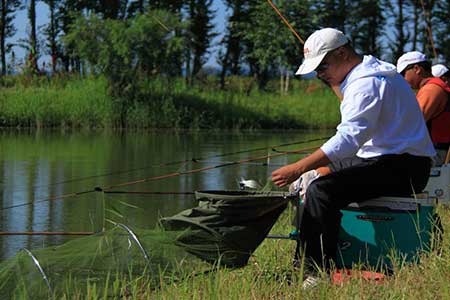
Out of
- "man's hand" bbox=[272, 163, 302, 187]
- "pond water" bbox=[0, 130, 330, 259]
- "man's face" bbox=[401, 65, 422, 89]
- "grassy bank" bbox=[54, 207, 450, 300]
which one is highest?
"man's face" bbox=[401, 65, 422, 89]

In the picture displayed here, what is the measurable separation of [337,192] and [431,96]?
4.85 ft

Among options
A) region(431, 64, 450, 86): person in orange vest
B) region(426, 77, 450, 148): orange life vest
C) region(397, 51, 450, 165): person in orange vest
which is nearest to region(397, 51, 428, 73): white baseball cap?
region(397, 51, 450, 165): person in orange vest

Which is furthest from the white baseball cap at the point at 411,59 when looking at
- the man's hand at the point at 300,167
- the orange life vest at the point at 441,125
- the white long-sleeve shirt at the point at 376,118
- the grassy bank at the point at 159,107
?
the grassy bank at the point at 159,107

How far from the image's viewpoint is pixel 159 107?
20.6 metres

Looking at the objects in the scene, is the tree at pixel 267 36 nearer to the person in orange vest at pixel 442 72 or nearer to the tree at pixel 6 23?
the tree at pixel 6 23

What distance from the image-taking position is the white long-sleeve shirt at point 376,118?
129 inches

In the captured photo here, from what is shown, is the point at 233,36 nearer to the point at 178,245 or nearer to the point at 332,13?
the point at 332,13

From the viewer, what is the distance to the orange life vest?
15.7 feet

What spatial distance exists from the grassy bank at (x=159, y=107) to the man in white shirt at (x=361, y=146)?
16.4 metres

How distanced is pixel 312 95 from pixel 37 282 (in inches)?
814

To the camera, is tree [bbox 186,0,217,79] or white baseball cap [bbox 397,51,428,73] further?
tree [bbox 186,0,217,79]

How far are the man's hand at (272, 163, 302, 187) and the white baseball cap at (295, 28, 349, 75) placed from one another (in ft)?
1.44

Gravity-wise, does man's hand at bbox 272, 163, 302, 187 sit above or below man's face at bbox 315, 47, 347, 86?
below

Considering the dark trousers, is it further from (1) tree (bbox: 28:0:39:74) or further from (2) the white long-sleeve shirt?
(1) tree (bbox: 28:0:39:74)
